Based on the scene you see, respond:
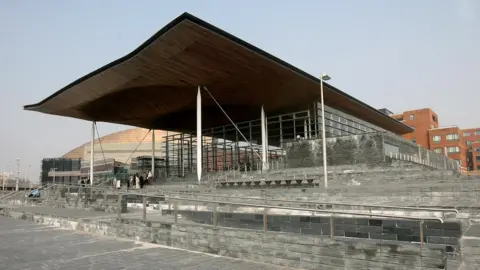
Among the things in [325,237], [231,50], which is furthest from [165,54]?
[325,237]

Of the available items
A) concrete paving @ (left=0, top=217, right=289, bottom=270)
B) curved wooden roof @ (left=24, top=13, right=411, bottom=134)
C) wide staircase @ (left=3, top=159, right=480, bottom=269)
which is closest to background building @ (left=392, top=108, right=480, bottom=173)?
curved wooden roof @ (left=24, top=13, right=411, bottom=134)

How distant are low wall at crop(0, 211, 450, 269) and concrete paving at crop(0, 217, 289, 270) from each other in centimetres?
28

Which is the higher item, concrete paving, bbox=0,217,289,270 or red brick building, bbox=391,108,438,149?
red brick building, bbox=391,108,438,149

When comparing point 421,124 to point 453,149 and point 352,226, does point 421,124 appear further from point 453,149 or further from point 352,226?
point 352,226

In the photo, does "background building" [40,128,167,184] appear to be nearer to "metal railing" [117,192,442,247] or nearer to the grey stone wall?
"metal railing" [117,192,442,247]

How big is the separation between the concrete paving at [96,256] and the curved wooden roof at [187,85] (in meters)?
15.6

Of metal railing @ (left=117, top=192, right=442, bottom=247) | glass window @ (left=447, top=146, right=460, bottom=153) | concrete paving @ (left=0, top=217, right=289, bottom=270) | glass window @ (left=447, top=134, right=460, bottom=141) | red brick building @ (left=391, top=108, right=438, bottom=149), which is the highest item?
red brick building @ (left=391, top=108, right=438, bottom=149)

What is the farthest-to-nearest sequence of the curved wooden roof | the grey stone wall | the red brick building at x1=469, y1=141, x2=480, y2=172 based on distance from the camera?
the red brick building at x1=469, y1=141, x2=480, y2=172 → the curved wooden roof → the grey stone wall

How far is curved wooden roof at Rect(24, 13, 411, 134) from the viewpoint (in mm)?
25864

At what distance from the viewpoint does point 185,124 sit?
51.7 metres

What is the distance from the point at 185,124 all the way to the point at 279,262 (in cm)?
4519

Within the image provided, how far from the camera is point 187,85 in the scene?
34.0 m

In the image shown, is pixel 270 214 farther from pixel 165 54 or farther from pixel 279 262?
pixel 165 54

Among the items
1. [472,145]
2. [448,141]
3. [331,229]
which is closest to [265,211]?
[331,229]
